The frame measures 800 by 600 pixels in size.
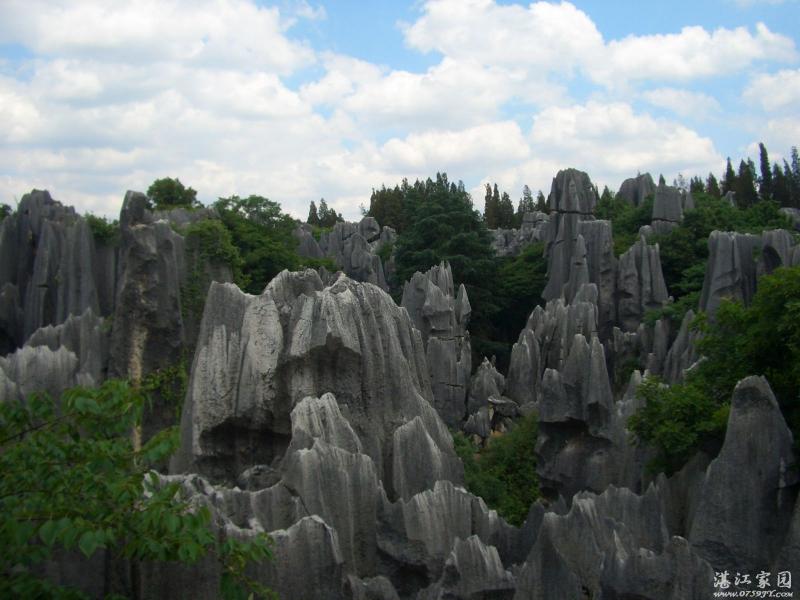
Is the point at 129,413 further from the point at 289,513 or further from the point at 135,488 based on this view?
the point at 289,513

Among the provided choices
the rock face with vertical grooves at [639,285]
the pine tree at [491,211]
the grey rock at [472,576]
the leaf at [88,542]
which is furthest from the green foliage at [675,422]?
the pine tree at [491,211]

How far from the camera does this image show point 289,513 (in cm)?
896

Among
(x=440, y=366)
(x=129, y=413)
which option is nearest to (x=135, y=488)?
(x=129, y=413)

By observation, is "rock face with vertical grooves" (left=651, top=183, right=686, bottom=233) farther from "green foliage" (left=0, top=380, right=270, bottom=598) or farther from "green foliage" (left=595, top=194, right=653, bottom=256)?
"green foliage" (left=0, top=380, right=270, bottom=598)

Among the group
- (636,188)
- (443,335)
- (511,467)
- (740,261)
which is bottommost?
(511,467)

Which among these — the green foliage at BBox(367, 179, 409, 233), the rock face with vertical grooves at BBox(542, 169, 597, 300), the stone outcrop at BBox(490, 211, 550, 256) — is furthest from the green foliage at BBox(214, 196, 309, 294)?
the green foliage at BBox(367, 179, 409, 233)

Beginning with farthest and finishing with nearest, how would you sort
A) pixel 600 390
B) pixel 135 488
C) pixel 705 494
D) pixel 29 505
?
pixel 600 390
pixel 705 494
pixel 135 488
pixel 29 505

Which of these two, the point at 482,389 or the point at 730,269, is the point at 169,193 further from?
the point at 730,269

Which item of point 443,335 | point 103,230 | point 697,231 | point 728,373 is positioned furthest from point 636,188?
point 728,373

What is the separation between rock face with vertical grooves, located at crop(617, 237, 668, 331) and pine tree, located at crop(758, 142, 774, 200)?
1027 inches

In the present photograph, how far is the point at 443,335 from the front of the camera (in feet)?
88.4

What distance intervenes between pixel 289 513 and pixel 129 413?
13.9 feet

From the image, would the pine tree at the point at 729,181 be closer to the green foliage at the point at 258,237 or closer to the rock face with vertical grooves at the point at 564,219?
the rock face with vertical grooves at the point at 564,219

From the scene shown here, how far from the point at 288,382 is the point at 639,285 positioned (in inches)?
859
